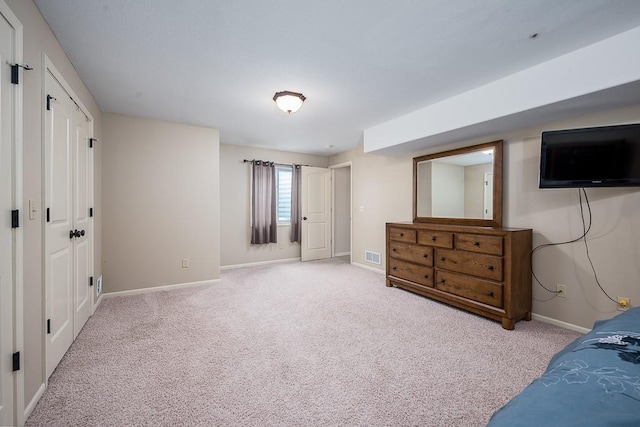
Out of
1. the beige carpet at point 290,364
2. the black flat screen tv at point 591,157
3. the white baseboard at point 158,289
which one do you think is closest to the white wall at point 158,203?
the white baseboard at point 158,289

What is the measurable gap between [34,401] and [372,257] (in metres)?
4.41

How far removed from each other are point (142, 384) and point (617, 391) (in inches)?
92.8

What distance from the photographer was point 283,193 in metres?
5.91

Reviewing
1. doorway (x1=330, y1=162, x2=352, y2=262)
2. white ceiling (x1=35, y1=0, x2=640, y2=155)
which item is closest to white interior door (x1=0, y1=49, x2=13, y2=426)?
white ceiling (x1=35, y1=0, x2=640, y2=155)

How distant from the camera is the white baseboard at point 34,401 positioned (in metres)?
1.56

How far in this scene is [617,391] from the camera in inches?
27.6

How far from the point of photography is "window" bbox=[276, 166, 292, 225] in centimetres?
584

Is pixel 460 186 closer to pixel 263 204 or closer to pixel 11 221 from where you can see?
pixel 263 204

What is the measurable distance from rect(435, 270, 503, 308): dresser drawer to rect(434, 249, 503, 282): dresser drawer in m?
0.07

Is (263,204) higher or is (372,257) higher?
(263,204)

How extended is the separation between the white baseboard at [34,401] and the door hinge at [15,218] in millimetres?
1027

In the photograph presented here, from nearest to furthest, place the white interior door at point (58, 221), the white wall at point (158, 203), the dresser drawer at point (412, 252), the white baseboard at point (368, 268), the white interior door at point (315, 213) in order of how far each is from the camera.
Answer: the white interior door at point (58, 221), the dresser drawer at point (412, 252), the white wall at point (158, 203), the white baseboard at point (368, 268), the white interior door at point (315, 213)

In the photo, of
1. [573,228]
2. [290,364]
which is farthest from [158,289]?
[573,228]

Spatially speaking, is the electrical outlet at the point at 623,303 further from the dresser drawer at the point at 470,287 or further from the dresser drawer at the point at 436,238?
the dresser drawer at the point at 436,238
